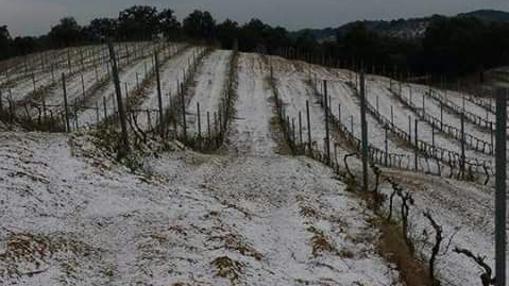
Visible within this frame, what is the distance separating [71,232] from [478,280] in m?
7.12

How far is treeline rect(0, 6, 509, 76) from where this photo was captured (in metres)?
76.2

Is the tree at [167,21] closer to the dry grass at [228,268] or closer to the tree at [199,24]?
the tree at [199,24]

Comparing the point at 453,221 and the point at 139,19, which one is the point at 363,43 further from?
the point at 453,221

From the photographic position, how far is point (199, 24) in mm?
90000

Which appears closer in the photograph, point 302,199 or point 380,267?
point 380,267

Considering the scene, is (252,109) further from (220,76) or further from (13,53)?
(13,53)

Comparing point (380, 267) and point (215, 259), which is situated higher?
point (215, 259)

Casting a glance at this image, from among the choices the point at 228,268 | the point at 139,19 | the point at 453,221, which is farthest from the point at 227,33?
the point at 228,268

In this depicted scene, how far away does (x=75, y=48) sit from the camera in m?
66.3

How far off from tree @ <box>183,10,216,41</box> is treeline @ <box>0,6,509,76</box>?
285mm

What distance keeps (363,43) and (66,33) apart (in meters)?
32.9

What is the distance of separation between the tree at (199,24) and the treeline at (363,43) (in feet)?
0.93

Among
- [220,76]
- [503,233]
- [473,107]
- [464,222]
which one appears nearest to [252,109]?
[220,76]

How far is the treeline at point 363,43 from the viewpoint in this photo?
250 feet
